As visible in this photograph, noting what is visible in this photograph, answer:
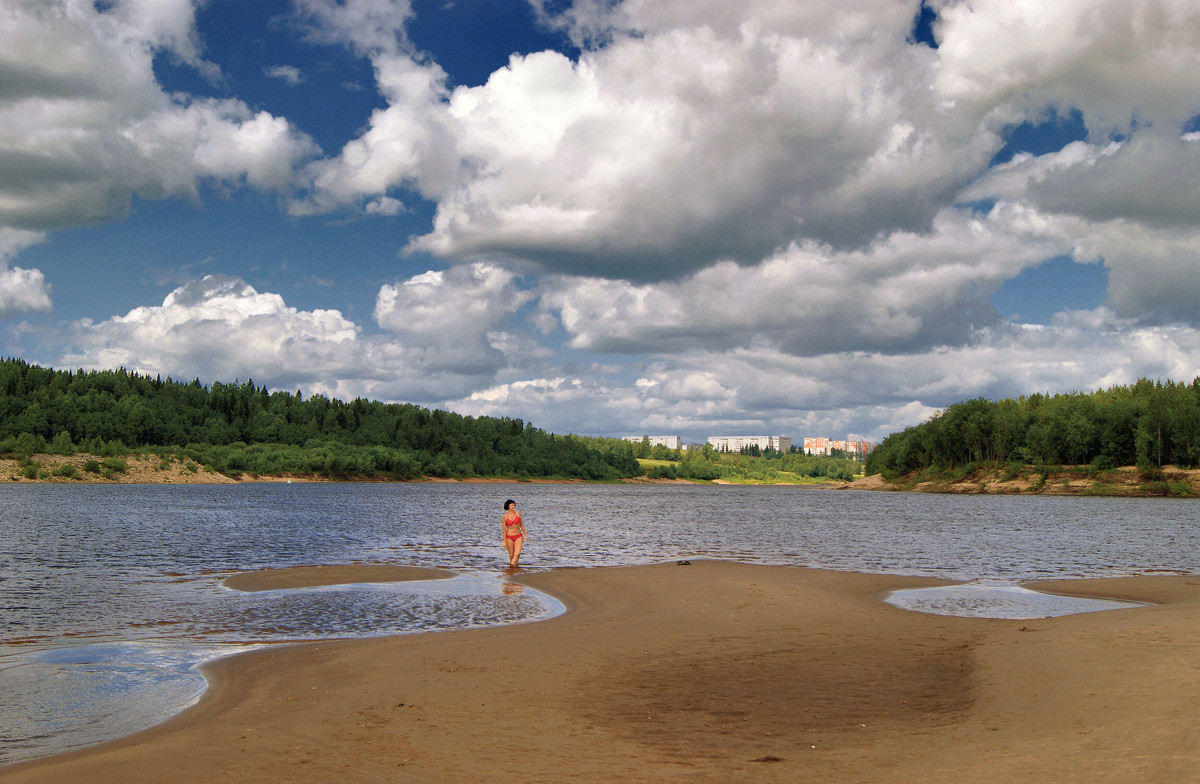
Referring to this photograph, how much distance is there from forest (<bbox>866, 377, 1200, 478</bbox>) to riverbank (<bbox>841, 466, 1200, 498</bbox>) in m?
2.23

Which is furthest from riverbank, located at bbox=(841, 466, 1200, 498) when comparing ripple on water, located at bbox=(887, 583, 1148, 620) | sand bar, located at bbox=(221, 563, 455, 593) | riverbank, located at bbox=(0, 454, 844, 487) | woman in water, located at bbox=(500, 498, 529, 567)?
riverbank, located at bbox=(0, 454, 844, 487)

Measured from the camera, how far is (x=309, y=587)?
27781 mm

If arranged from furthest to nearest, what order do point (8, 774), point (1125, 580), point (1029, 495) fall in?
point (1029, 495) → point (1125, 580) → point (8, 774)

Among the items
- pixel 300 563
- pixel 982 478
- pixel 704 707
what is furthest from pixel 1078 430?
pixel 704 707

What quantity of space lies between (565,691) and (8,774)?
7.84 metres

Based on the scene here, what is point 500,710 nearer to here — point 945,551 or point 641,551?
point 641,551

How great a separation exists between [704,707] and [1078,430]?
173796 mm

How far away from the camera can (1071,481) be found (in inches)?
6191

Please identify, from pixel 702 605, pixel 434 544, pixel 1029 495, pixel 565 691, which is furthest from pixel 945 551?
pixel 1029 495

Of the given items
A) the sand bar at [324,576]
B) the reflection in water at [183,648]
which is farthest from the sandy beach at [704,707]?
the sand bar at [324,576]

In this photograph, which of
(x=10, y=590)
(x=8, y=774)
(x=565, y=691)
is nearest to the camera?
(x=8, y=774)

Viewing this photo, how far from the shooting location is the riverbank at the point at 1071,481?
139m

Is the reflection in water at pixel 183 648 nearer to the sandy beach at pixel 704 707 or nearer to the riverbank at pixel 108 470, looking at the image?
the sandy beach at pixel 704 707

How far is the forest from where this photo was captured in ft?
470
